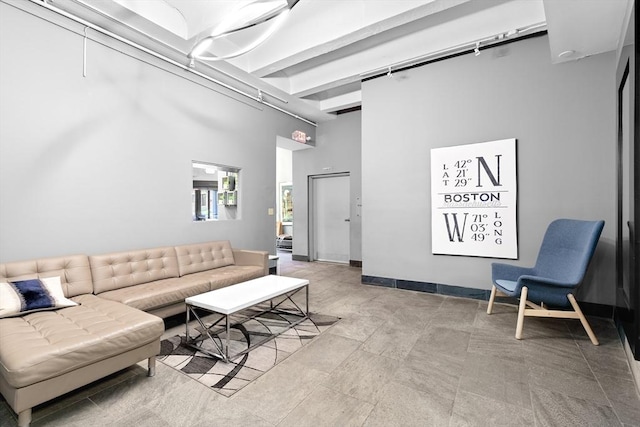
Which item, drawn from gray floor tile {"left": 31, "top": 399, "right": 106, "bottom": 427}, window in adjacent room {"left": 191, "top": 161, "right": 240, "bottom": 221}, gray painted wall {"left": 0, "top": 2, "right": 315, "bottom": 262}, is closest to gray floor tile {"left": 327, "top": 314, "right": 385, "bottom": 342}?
gray floor tile {"left": 31, "top": 399, "right": 106, "bottom": 427}

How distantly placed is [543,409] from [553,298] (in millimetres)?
1392

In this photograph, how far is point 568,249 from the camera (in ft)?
10.6

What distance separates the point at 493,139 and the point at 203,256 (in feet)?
14.2

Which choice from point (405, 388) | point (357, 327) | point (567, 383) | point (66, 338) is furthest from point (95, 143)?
point (567, 383)

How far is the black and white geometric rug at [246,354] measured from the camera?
2283 mm

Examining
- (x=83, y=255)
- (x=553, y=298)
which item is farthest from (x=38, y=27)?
(x=553, y=298)

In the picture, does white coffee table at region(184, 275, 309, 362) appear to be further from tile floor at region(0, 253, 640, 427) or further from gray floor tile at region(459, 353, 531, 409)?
gray floor tile at region(459, 353, 531, 409)

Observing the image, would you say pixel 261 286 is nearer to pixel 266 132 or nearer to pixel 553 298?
pixel 553 298

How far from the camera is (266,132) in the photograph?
5.82m

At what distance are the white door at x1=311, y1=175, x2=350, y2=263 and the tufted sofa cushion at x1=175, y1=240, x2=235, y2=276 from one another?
3.07 meters

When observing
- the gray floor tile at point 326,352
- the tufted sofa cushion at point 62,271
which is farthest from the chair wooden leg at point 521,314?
the tufted sofa cushion at point 62,271

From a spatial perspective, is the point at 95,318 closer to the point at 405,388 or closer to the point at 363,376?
the point at 363,376

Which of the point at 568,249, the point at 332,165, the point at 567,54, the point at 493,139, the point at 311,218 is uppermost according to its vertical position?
the point at 567,54

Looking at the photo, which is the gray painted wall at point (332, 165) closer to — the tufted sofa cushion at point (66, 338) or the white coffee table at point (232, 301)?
the white coffee table at point (232, 301)
